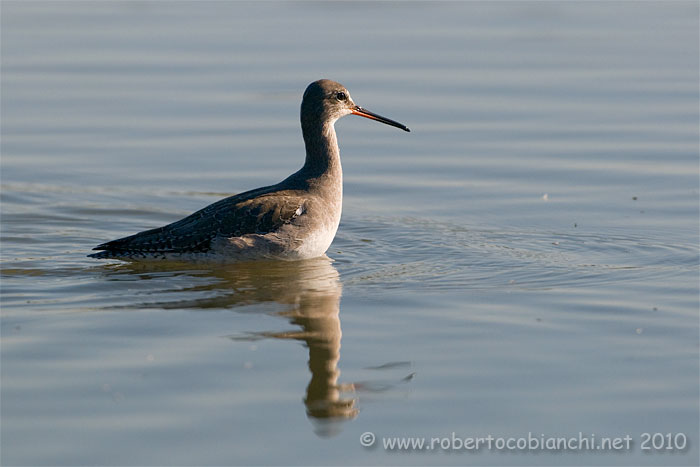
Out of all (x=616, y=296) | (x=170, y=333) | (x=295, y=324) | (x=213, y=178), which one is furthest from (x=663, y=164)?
(x=170, y=333)

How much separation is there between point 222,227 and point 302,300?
5.31 ft

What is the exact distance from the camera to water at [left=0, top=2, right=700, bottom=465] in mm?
6930

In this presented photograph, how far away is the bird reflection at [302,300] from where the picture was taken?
23.9 feet

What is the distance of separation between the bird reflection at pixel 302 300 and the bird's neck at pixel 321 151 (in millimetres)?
958

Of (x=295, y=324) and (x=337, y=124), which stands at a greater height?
(x=337, y=124)

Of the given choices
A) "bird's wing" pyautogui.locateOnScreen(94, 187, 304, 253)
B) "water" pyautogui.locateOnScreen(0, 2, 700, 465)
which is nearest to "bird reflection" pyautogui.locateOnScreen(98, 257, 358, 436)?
"water" pyautogui.locateOnScreen(0, 2, 700, 465)

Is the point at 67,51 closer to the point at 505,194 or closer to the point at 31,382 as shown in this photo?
the point at 505,194

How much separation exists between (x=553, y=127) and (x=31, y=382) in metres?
9.51

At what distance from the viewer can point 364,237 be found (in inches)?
465

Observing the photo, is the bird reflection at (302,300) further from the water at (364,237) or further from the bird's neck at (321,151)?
the bird's neck at (321,151)

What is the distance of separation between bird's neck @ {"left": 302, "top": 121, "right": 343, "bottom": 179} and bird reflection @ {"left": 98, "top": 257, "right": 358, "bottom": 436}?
0.96 m

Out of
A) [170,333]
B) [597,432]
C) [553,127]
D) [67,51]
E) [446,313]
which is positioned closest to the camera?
[597,432]

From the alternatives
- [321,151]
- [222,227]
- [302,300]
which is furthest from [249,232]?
[302,300]

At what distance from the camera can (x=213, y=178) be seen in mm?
13672
